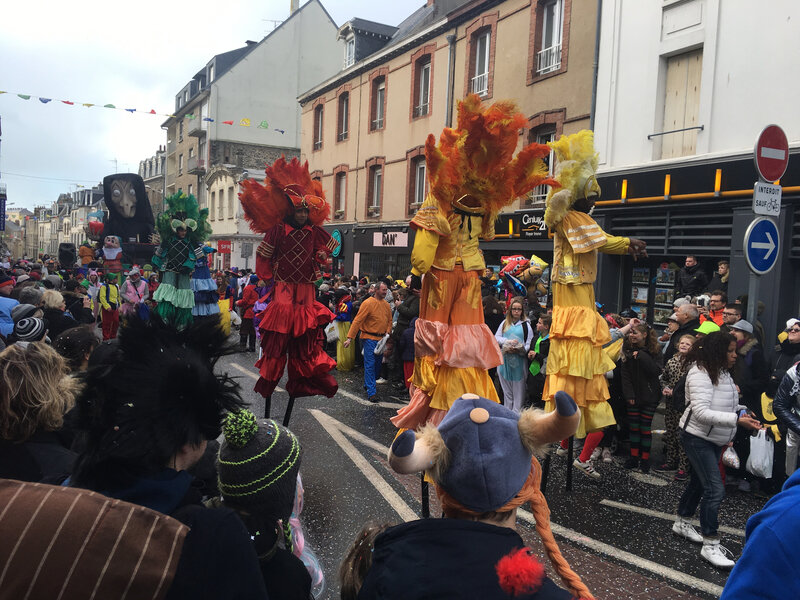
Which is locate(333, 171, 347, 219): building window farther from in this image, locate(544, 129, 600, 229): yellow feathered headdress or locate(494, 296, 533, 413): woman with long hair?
locate(544, 129, 600, 229): yellow feathered headdress

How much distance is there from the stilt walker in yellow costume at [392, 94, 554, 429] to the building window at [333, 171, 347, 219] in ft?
64.7

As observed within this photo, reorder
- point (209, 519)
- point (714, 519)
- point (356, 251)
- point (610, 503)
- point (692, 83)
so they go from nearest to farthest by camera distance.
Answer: point (209, 519), point (714, 519), point (610, 503), point (692, 83), point (356, 251)

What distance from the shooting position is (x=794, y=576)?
1.21 meters

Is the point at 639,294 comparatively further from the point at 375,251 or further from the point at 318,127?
the point at 318,127

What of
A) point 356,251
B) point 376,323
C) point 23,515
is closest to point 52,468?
point 23,515

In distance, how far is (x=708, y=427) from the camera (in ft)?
14.6

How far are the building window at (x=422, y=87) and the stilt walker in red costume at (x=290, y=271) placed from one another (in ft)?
46.3

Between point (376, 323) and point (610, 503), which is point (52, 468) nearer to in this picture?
point (610, 503)

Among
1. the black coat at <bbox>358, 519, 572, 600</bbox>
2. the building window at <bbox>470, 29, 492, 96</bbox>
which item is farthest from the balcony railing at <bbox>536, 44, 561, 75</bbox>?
the black coat at <bbox>358, 519, 572, 600</bbox>

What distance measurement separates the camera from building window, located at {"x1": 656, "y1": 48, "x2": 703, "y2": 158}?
36.8ft

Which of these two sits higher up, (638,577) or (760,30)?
(760,30)

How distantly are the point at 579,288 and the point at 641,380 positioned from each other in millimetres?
1559

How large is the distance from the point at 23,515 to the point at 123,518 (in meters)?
0.18

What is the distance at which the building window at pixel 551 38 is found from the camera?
14406mm
